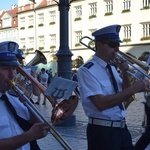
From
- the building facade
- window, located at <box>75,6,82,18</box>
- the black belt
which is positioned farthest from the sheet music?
window, located at <box>75,6,82,18</box>

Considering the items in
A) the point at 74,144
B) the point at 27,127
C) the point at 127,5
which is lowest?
the point at 74,144

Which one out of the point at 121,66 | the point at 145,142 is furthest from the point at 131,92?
the point at 145,142

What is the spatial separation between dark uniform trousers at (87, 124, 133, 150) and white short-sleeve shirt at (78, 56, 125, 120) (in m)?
0.12

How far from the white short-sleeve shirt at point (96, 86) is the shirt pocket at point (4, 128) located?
112 centimetres

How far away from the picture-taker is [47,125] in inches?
99.7

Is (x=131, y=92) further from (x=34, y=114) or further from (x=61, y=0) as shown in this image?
(x=61, y=0)

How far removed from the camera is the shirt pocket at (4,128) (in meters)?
2.64

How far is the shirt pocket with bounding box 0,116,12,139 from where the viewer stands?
2.64 meters

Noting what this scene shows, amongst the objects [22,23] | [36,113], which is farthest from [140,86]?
[22,23]

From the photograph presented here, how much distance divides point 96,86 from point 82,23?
3978cm

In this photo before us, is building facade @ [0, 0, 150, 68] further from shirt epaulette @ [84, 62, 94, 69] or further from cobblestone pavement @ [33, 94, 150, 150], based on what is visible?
shirt epaulette @ [84, 62, 94, 69]

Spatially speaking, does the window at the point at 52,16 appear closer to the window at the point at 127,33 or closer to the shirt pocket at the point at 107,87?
the window at the point at 127,33

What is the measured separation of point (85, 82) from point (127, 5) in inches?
1385

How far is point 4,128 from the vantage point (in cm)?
266
